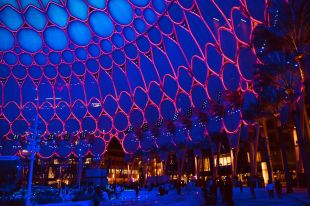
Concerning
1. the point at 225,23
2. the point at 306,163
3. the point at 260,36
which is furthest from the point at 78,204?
the point at 225,23

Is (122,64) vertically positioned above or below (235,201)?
above

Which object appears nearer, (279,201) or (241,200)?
(279,201)

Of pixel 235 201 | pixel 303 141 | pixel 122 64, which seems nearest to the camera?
pixel 303 141

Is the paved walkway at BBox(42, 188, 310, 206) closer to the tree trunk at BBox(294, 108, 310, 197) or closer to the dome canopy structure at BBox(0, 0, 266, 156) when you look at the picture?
the tree trunk at BBox(294, 108, 310, 197)

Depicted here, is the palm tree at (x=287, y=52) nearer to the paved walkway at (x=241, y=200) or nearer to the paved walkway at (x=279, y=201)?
A: the paved walkway at (x=279, y=201)

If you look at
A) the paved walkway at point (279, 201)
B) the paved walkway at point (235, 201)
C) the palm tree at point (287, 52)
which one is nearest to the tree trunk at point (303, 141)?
the palm tree at point (287, 52)

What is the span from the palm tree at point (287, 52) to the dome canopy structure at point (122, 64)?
14.4 metres

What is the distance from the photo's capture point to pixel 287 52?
2448 cm

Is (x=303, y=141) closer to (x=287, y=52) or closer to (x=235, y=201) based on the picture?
(x=235, y=201)

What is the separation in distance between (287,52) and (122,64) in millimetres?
50465

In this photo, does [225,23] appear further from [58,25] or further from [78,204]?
[58,25]

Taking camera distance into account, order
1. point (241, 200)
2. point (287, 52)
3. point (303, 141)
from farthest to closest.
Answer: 1. point (287, 52)
2. point (241, 200)
3. point (303, 141)

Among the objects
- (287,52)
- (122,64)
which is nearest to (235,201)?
(287,52)

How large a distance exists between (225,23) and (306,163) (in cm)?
2897
